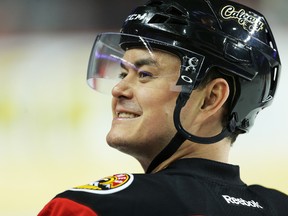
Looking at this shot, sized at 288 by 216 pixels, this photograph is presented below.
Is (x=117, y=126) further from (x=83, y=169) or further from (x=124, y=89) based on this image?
(x=83, y=169)

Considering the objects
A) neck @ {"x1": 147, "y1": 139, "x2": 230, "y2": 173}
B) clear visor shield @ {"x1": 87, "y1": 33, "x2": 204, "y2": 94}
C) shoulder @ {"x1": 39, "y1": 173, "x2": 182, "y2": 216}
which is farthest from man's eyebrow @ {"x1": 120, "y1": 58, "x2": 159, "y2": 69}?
shoulder @ {"x1": 39, "y1": 173, "x2": 182, "y2": 216}

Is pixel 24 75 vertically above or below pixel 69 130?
above

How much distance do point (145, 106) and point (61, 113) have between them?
4.79 ft

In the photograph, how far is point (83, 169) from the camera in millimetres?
2816

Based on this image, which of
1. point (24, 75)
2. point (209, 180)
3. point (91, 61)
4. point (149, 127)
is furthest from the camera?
point (24, 75)

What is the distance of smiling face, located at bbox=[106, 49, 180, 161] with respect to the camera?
163 centimetres

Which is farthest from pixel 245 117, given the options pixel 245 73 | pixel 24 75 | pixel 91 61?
pixel 24 75

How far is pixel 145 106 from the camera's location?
1.64 metres

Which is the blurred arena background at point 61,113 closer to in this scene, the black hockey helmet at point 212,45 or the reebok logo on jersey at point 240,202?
the black hockey helmet at point 212,45

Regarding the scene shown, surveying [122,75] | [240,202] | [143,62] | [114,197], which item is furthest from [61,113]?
[114,197]

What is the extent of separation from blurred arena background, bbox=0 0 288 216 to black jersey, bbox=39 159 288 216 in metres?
1.18

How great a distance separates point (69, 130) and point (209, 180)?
1544 mm

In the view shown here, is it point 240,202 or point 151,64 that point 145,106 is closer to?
point 151,64

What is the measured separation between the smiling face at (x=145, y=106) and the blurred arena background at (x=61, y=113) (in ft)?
3.66
